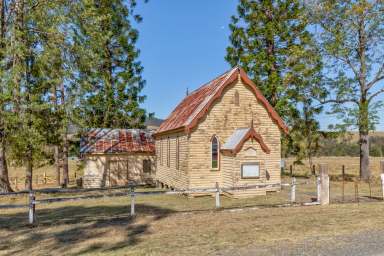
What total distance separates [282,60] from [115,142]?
2060 centimetres

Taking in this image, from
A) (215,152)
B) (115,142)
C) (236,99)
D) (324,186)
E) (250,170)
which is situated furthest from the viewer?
(115,142)

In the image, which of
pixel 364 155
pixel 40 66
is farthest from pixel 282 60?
pixel 40 66

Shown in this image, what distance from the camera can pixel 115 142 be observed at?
35531mm

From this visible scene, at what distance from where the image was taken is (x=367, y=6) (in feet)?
100.0

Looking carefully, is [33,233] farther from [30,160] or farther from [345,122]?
[345,122]

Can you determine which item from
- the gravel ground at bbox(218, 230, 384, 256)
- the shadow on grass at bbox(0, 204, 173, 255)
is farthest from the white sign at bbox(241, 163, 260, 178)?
the gravel ground at bbox(218, 230, 384, 256)

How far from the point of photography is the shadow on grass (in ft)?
36.1

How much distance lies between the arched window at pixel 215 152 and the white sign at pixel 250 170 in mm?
2246

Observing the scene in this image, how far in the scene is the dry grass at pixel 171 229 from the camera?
1063 cm

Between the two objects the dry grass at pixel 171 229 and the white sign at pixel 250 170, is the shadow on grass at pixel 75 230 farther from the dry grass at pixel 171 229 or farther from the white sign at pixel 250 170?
the white sign at pixel 250 170

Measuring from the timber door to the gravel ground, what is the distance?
25760 mm

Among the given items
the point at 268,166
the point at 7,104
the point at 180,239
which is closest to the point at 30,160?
the point at 7,104

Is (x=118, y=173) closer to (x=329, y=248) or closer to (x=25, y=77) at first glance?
(x=25, y=77)

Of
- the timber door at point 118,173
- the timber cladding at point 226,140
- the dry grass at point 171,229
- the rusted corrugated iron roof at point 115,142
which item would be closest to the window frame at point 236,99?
the timber cladding at point 226,140
